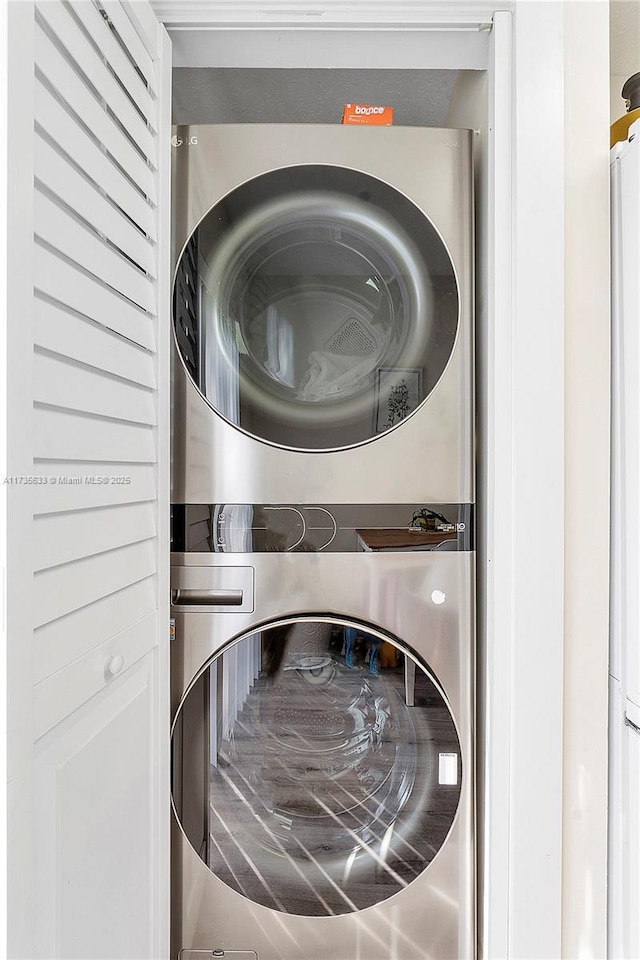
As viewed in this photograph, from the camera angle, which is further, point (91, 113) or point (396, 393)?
point (396, 393)

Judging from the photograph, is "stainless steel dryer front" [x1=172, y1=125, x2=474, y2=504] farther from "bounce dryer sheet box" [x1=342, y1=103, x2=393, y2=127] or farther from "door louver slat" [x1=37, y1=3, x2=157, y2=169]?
"door louver slat" [x1=37, y1=3, x2=157, y2=169]

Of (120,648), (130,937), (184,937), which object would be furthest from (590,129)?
(184,937)

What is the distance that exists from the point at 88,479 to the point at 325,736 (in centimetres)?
66

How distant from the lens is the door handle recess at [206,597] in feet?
3.91

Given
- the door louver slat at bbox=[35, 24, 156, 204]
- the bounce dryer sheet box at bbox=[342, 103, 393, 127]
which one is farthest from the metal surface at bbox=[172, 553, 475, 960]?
the bounce dryer sheet box at bbox=[342, 103, 393, 127]

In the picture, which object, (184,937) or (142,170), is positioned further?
(184,937)

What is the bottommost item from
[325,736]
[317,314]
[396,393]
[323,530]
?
[325,736]

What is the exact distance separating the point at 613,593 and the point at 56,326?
0.95 metres

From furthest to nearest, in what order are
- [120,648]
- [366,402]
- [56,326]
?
[366,402]
[120,648]
[56,326]

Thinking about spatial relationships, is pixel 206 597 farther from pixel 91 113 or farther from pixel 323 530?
pixel 91 113

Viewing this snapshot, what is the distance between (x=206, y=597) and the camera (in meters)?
1.20

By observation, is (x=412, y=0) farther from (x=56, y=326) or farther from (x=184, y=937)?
(x=184, y=937)

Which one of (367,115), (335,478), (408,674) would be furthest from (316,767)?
(367,115)

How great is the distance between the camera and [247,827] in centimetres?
120
